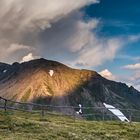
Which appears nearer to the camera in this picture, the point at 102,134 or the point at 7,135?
the point at 7,135

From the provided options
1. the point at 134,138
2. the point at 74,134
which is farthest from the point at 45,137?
the point at 134,138

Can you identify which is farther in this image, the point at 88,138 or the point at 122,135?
the point at 122,135

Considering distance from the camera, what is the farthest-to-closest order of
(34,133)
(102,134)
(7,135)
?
(102,134)
(34,133)
(7,135)

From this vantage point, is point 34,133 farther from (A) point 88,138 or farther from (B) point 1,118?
(B) point 1,118

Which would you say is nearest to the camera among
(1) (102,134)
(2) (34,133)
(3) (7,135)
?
(3) (7,135)

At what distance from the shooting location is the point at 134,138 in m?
46.2

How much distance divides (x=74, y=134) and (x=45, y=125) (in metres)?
5.41

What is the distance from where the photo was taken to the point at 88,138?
4050 cm

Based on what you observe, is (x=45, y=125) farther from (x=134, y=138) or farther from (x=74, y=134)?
(x=134, y=138)

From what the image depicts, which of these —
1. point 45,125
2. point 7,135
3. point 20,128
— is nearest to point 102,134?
point 45,125

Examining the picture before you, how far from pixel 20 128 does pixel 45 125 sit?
4.57 meters

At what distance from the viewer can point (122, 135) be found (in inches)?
1882

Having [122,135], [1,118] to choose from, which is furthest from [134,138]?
[1,118]

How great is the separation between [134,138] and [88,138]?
313 inches
